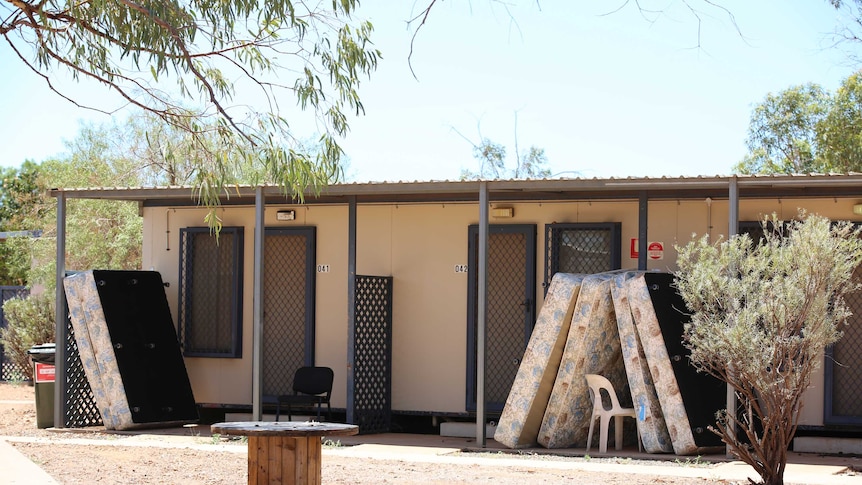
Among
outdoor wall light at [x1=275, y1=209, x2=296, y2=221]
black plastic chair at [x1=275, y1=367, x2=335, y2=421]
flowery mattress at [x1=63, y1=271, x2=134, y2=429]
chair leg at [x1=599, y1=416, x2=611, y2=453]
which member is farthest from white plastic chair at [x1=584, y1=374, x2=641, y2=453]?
flowery mattress at [x1=63, y1=271, x2=134, y2=429]

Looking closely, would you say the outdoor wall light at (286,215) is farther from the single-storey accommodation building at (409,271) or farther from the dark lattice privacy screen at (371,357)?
the dark lattice privacy screen at (371,357)

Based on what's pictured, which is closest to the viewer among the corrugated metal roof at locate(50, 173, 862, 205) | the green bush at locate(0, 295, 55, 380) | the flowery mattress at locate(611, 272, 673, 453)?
the corrugated metal roof at locate(50, 173, 862, 205)

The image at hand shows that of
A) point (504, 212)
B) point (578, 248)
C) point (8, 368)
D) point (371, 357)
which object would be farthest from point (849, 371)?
point (8, 368)

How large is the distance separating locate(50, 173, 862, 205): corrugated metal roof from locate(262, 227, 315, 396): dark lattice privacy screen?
46 centimetres

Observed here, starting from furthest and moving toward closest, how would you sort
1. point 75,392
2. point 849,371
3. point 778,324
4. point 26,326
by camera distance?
1. point 26,326
2. point 75,392
3. point 849,371
4. point 778,324

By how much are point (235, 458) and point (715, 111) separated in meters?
17.6

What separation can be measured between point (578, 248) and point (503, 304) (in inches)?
38.0

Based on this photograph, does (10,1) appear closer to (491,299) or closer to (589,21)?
(589,21)

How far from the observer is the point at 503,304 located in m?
12.3

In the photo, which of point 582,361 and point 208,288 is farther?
point 208,288

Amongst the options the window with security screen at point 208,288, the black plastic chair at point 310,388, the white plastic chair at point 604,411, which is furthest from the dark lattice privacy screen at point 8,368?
the white plastic chair at point 604,411

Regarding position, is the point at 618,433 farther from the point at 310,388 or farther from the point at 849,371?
the point at 310,388

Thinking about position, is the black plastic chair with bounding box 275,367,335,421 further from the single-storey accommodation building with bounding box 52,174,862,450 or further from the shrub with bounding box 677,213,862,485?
the shrub with bounding box 677,213,862,485

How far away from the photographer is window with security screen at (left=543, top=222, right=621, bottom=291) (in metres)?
11.9
